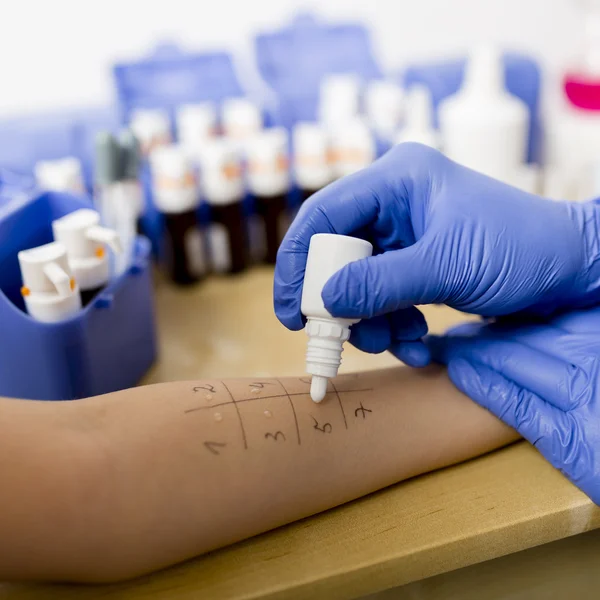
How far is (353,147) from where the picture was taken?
1.12 metres

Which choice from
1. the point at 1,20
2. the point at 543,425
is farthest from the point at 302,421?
the point at 1,20

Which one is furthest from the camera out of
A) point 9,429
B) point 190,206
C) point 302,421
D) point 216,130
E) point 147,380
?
point 216,130

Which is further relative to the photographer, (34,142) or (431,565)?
(34,142)

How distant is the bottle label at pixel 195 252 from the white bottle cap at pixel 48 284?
443mm

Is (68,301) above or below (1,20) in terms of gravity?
below

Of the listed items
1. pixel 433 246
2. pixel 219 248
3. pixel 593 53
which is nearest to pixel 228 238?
pixel 219 248

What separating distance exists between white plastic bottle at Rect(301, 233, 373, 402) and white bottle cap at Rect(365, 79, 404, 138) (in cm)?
70

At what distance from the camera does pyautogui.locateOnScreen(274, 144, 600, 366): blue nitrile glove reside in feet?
1.98

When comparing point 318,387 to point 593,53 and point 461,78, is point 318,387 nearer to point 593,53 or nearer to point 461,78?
point 461,78

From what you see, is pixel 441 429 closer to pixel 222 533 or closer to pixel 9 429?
pixel 222 533

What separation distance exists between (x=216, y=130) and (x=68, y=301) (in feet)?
2.06

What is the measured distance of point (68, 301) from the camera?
0.69 meters

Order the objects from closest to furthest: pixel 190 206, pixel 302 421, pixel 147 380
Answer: pixel 302 421
pixel 147 380
pixel 190 206

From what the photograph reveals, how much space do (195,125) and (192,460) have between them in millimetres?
769
